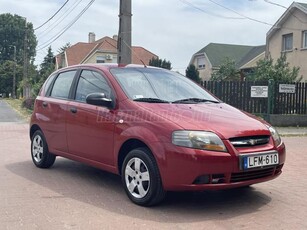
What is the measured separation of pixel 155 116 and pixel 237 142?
38.3 inches

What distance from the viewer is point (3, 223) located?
4352mm

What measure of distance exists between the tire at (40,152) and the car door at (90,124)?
930 mm

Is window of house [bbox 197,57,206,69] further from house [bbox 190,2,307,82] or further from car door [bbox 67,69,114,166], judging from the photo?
car door [bbox 67,69,114,166]

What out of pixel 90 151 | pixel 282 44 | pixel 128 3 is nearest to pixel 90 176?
pixel 90 151

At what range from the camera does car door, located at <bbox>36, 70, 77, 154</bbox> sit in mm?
6395

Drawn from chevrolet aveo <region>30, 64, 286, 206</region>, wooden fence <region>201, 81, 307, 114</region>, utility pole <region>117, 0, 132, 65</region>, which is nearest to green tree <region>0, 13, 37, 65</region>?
wooden fence <region>201, 81, 307, 114</region>

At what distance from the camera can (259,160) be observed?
185 inches

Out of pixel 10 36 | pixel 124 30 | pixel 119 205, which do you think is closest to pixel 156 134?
pixel 119 205

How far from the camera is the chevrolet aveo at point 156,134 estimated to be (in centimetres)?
452

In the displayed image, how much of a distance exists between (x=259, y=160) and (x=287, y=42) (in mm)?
24703

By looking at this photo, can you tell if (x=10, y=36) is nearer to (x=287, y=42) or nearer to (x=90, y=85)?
(x=287, y=42)

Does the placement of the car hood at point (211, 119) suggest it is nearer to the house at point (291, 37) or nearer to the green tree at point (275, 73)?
the green tree at point (275, 73)

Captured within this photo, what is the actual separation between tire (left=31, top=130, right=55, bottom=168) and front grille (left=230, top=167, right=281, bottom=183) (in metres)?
3.50

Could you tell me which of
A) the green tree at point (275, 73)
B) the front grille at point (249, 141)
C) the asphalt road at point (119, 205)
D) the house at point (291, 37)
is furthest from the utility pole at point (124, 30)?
the house at point (291, 37)
